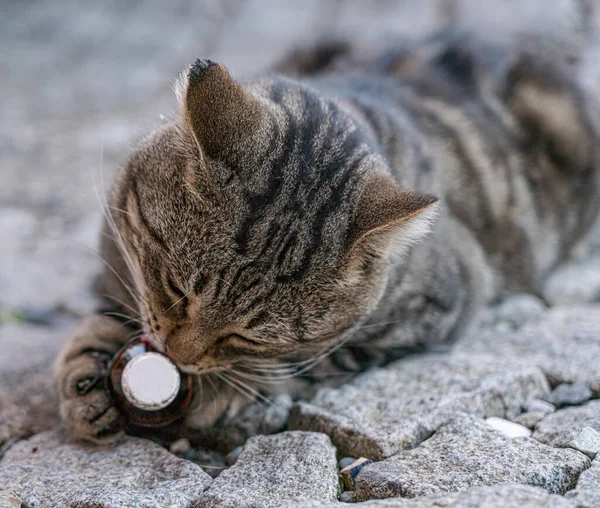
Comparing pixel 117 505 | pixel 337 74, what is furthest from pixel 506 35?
pixel 117 505

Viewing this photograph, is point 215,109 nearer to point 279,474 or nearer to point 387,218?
point 387,218

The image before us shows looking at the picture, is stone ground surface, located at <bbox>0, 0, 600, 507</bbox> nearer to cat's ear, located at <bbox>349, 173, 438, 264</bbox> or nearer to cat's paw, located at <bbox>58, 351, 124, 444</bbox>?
cat's paw, located at <bbox>58, 351, 124, 444</bbox>

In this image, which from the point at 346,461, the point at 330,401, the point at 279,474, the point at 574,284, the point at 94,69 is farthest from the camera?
the point at 94,69

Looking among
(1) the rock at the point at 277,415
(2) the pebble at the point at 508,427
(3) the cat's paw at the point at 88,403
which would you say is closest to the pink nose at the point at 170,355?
(3) the cat's paw at the point at 88,403

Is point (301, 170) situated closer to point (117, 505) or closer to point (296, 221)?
point (296, 221)

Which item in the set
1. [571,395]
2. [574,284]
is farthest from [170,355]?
[574,284]

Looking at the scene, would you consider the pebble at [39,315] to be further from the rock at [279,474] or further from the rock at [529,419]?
the rock at [529,419]
